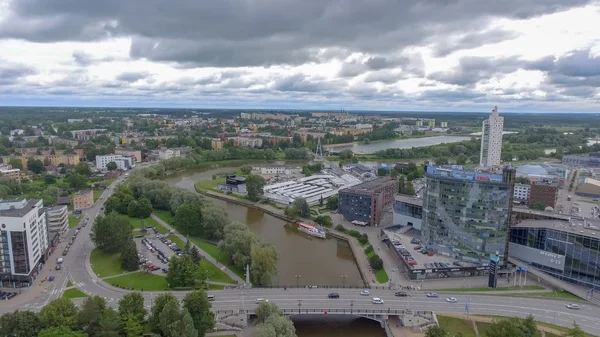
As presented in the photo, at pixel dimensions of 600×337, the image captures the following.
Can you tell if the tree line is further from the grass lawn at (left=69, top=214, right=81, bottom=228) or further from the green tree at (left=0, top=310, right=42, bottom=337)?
the grass lawn at (left=69, top=214, right=81, bottom=228)

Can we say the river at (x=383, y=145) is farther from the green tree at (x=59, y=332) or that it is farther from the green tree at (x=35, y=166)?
the green tree at (x=59, y=332)

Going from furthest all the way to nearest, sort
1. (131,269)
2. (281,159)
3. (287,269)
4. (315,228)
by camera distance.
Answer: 1. (281,159)
2. (315,228)
3. (287,269)
4. (131,269)

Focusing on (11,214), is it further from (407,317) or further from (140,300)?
(407,317)

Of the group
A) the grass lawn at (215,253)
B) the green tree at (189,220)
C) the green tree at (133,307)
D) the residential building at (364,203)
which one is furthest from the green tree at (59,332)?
the residential building at (364,203)

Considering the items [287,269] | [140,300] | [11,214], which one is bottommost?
[287,269]

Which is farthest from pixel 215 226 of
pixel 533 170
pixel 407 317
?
pixel 533 170

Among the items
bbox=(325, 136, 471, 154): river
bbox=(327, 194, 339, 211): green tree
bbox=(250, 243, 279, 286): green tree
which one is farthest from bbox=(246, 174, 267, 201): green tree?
bbox=(325, 136, 471, 154): river
